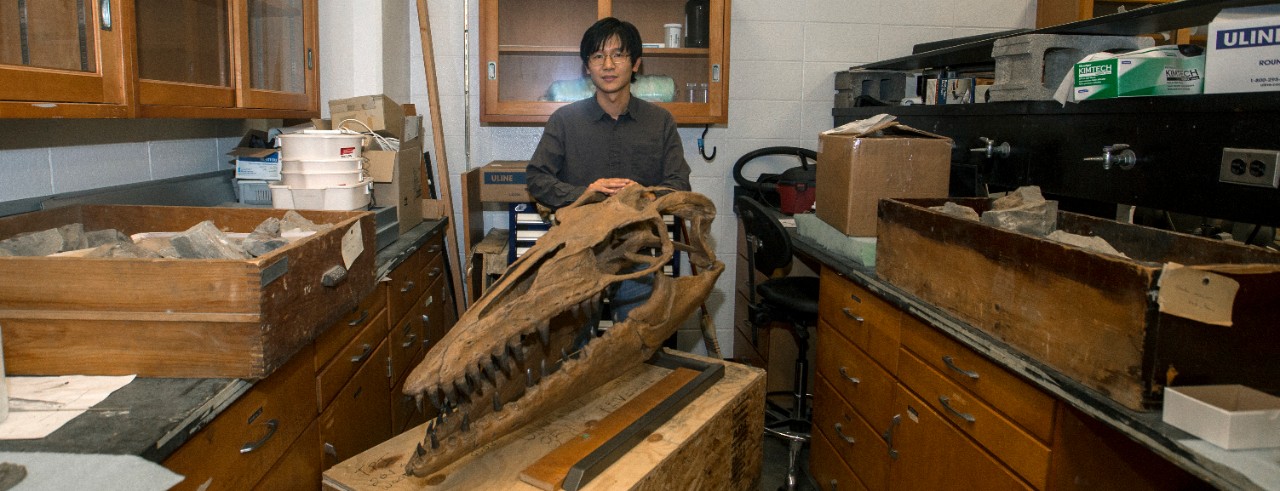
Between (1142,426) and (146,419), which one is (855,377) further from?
(146,419)

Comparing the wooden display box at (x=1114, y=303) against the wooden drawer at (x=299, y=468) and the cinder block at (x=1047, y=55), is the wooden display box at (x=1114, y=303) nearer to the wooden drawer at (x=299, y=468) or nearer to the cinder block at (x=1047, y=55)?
the cinder block at (x=1047, y=55)

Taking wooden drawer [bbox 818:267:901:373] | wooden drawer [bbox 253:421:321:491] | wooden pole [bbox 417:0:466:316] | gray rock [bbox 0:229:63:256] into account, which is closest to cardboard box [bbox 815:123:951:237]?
wooden drawer [bbox 818:267:901:373]

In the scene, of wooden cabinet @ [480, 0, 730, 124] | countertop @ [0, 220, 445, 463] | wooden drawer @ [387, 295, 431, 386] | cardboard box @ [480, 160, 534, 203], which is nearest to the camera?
countertop @ [0, 220, 445, 463]

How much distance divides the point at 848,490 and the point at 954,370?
0.84m

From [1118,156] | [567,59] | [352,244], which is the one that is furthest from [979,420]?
[567,59]

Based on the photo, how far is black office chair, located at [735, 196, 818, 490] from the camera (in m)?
2.93

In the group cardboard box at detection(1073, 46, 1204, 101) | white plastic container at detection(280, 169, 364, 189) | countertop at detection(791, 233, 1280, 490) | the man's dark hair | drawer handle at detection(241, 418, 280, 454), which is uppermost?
the man's dark hair

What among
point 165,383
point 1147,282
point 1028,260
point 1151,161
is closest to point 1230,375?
point 1147,282

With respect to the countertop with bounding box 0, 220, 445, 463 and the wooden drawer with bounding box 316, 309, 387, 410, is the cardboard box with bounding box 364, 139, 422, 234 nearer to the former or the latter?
the wooden drawer with bounding box 316, 309, 387, 410

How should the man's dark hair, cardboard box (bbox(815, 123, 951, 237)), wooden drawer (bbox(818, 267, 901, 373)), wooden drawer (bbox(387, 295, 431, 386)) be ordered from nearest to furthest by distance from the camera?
wooden drawer (bbox(818, 267, 901, 373)) → cardboard box (bbox(815, 123, 951, 237)) → wooden drawer (bbox(387, 295, 431, 386)) → the man's dark hair

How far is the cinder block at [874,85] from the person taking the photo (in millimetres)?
4004

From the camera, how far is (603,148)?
3.15 metres

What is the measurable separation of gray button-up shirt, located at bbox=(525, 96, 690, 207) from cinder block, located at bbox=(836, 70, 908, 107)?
131cm

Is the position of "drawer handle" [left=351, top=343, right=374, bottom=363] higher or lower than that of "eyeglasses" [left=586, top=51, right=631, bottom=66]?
lower
